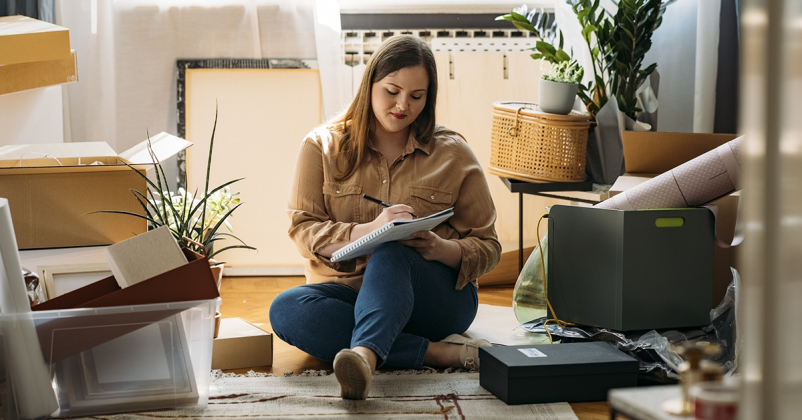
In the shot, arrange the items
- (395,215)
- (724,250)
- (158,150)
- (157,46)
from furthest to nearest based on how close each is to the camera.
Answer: (157,46) → (158,150) → (724,250) → (395,215)

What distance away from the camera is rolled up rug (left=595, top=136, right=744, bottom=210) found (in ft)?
6.01

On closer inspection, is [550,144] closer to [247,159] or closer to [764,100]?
[247,159]

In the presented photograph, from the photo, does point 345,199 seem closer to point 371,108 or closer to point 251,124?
point 371,108

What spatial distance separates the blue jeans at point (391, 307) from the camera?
5.44ft

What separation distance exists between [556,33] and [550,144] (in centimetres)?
61

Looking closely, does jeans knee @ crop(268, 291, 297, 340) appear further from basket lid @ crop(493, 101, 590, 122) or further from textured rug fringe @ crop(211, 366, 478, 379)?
basket lid @ crop(493, 101, 590, 122)

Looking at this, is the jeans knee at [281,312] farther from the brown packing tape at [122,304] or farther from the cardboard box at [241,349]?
the brown packing tape at [122,304]

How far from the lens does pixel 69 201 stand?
5.99 feet

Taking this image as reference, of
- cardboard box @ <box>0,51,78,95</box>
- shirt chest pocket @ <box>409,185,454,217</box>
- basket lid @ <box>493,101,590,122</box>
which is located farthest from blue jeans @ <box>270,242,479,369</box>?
cardboard box @ <box>0,51,78,95</box>

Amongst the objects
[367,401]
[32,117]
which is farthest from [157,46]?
[367,401]

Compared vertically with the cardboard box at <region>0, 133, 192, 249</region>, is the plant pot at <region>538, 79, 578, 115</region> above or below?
above

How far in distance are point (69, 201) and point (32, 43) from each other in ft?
1.19

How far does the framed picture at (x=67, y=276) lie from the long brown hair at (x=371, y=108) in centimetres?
58

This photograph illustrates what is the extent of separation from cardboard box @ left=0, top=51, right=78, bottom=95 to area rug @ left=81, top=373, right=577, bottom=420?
0.93m
